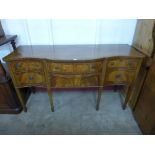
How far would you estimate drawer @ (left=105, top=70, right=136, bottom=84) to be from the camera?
1412 mm

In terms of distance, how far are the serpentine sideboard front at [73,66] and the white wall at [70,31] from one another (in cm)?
23

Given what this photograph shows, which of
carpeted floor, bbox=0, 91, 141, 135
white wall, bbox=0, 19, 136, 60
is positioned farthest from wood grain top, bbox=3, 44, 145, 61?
carpeted floor, bbox=0, 91, 141, 135

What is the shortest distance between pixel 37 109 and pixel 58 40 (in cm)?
103

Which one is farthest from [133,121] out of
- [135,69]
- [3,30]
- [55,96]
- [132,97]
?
[3,30]

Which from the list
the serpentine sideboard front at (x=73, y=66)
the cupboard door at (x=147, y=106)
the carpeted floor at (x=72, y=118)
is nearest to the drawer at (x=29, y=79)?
the serpentine sideboard front at (x=73, y=66)

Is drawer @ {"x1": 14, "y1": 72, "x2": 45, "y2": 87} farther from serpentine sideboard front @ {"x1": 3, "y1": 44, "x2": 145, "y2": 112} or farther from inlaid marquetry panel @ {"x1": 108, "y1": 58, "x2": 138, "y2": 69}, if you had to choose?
inlaid marquetry panel @ {"x1": 108, "y1": 58, "x2": 138, "y2": 69}

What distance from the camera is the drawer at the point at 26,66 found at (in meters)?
1.28

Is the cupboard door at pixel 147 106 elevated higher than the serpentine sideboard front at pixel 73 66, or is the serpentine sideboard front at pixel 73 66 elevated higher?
the serpentine sideboard front at pixel 73 66

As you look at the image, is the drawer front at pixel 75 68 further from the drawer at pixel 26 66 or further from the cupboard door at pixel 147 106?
the cupboard door at pixel 147 106

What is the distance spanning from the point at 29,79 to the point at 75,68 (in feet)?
1.81

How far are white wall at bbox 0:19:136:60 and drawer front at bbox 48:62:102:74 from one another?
0.55 m

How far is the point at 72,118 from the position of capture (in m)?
1.68

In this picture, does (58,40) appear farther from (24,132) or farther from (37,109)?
(24,132)

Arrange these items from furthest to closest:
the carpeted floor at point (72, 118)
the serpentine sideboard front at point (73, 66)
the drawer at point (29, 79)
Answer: the carpeted floor at point (72, 118), the drawer at point (29, 79), the serpentine sideboard front at point (73, 66)
